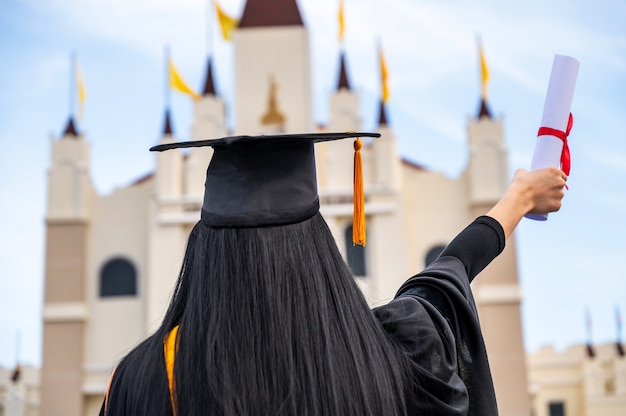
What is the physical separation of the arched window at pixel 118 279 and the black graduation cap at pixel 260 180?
56.1 ft

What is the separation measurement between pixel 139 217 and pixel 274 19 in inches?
198

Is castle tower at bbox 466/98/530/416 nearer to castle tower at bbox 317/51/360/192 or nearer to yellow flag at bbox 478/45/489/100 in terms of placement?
yellow flag at bbox 478/45/489/100

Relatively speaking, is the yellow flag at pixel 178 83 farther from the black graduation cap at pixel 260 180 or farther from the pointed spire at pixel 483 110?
the black graduation cap at pixel 260 180

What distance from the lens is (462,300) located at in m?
1.72

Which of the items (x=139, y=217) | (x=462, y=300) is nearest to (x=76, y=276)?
(x=139, y=217)

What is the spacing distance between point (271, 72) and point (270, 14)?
1396mm

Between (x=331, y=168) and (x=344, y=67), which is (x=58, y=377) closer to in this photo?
(x=331, y=168)

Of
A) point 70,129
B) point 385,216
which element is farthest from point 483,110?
point 70,129

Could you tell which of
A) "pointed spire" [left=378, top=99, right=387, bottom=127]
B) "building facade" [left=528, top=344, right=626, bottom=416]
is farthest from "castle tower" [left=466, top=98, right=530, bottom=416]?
"building facade" [left=528, top=344, right=626, bottom=416]

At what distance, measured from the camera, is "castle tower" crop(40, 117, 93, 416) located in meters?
17.6

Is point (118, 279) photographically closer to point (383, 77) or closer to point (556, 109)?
point (383, 77)

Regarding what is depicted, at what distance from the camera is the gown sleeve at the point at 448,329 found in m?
1.59

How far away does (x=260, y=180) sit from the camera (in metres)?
1.73

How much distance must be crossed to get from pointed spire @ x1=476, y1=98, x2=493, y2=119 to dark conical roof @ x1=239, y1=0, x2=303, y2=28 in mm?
4139
